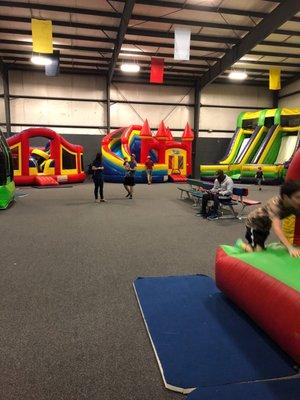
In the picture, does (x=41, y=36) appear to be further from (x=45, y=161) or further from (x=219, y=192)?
(x=219, y=192)

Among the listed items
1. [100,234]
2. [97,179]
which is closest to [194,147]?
[97,179]

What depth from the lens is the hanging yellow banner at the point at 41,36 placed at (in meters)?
9.13

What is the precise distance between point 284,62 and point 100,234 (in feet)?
44.0

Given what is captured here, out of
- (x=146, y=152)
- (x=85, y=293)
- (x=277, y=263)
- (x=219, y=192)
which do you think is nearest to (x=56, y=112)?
(x=146, y=152)

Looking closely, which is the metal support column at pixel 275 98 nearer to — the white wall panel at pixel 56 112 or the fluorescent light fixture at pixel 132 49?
the fluorescent light fixture at pixel 132 49

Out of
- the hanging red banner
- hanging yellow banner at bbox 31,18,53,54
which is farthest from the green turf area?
the hanging red banner

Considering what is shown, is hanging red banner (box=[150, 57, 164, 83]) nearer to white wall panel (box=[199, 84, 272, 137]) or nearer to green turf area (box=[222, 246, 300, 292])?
white wall panel (box=[199, 84, 272, 137])

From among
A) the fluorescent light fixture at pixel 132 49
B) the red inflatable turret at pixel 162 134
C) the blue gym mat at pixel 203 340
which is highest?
Answer: the fluorescent light fixture at pixel 132 49

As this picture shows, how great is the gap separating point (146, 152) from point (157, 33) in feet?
15.3

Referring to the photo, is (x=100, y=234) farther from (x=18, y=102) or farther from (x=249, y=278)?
(x=18, y=102)

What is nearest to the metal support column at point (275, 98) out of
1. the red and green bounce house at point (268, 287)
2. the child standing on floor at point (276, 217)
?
the child standing on floor at point (276, 217)

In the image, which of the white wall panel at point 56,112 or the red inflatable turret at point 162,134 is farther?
the white wall panel at point 56,112

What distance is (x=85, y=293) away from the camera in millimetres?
3109

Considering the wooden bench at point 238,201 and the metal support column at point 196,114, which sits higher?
the metal support column at point 196,114
